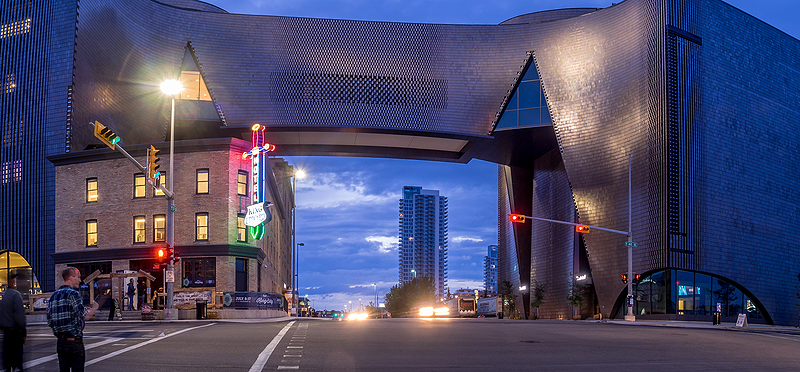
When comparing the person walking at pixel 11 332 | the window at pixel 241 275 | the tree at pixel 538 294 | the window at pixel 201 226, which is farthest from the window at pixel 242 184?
the tree at pixel 538 294

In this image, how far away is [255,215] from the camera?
44.9m

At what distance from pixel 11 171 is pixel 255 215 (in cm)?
2169

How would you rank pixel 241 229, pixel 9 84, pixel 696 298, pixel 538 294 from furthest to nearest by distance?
pixel 538 294 < pixel 696 298 < pixel 9 84 < pixel 241 229

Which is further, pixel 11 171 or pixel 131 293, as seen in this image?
pixel 11 171

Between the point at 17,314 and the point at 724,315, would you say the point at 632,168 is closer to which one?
the point at 724,315

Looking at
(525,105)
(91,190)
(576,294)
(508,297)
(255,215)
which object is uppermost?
(525,105)

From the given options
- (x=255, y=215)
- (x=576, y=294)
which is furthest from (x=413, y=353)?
(x=576, y=294)

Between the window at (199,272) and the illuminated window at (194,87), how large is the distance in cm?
2016

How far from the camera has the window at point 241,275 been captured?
156 ft

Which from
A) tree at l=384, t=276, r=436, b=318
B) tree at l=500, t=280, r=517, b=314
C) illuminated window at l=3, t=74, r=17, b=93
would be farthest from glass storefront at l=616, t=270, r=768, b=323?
tree at l=384, t=276, r=436, b=318

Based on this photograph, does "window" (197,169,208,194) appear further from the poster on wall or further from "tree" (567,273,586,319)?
"tree" (567,273,586,319)

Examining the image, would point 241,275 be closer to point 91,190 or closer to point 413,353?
point 91,190

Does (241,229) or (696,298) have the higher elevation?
(241,229)

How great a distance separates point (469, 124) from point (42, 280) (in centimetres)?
3704
